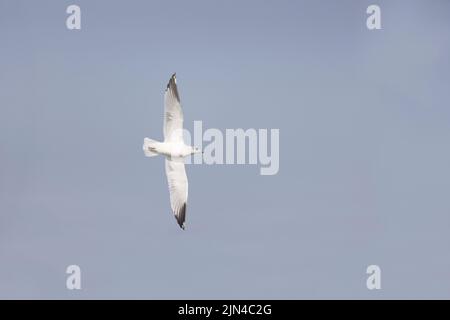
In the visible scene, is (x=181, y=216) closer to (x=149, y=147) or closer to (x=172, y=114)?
(x=149, y=147)

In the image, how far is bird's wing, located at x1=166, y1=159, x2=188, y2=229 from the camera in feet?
27.4

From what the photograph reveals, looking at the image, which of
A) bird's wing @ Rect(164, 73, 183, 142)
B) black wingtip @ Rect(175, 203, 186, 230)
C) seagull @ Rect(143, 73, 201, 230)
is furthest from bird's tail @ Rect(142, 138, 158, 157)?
black wingtip @ Rect(175, 203, 186, 230)

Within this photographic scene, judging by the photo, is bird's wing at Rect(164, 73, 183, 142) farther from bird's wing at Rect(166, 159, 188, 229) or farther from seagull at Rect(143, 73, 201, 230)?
bird's wing at Rect(166, 159, 188, 229)

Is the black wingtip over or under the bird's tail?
under

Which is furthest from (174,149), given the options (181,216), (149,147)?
(181,216)

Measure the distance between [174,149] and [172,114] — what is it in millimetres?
303

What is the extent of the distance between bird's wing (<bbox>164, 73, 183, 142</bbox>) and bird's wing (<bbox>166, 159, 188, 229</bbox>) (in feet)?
0.80

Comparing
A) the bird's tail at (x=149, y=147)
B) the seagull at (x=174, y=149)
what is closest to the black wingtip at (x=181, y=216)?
the seagull at (x=174, y=149)

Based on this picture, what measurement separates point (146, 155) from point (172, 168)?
1.10 ft

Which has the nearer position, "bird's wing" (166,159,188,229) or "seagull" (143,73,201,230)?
"seagull" (143,73,201,230)

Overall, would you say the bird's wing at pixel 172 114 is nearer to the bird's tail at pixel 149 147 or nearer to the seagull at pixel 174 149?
the seagull at pixel 174 149
